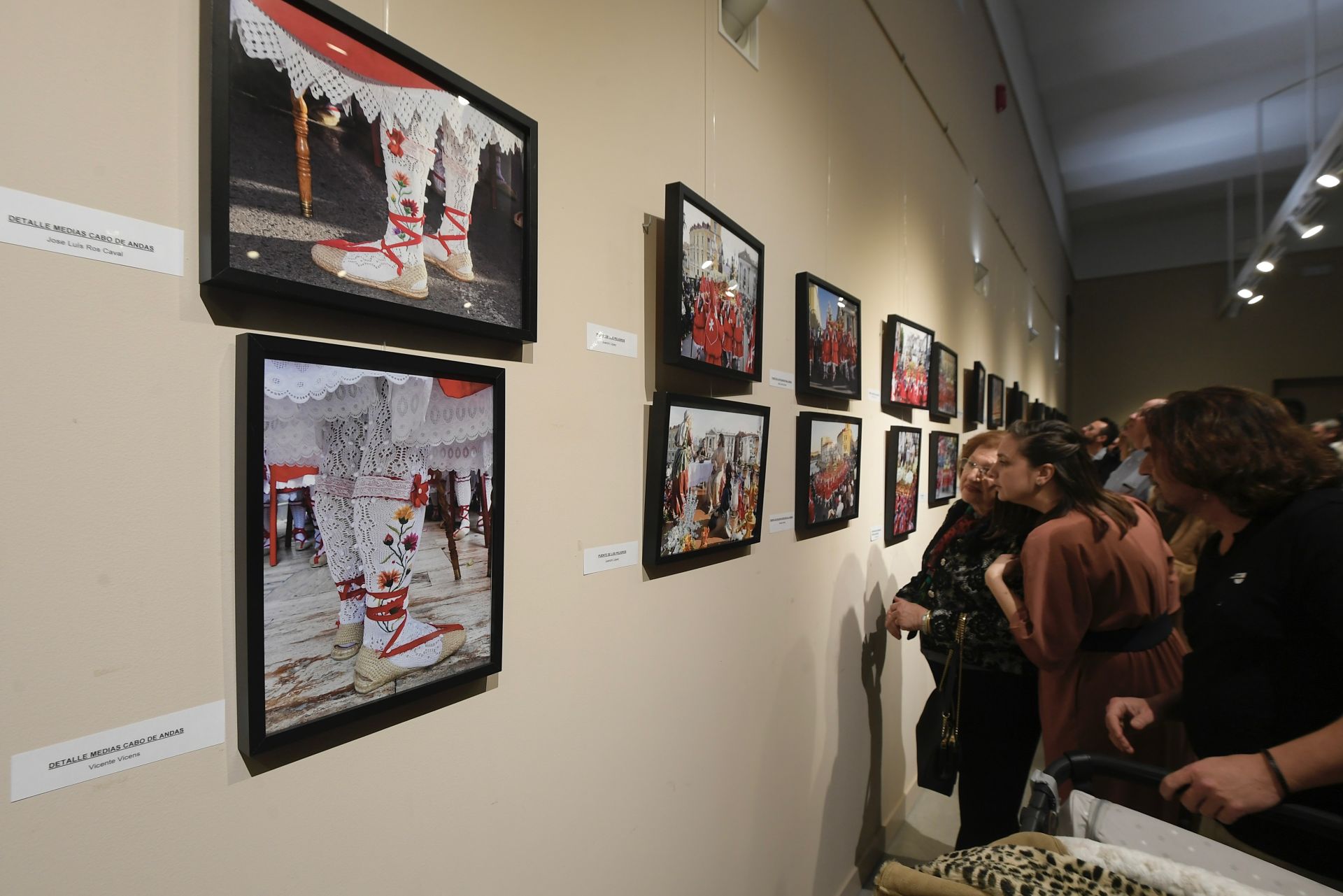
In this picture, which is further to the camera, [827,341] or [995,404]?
[995,404]

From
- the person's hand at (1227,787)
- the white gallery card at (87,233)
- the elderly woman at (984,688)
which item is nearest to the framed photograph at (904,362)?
the elderly woman at (984,688)

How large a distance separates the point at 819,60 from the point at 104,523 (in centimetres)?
282

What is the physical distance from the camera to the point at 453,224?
106 cm

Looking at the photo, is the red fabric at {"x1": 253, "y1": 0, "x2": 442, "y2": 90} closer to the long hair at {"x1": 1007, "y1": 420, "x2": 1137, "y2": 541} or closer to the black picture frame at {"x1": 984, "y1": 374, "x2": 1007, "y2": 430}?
the long hair at {"x1": 1007, "y1": 420, "x2": 1137, "y2": 541}

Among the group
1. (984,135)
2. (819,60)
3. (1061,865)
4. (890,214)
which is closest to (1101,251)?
(984,135)

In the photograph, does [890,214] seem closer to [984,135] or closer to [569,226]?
[569,226]

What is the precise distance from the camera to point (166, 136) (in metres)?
0.76

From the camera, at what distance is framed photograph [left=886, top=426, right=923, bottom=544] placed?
3.42 meters

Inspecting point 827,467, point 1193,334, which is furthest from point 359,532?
point 1193,334

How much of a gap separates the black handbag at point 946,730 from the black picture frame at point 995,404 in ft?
12.1

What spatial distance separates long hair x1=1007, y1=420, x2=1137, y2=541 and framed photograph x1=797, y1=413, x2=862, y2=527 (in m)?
0.67

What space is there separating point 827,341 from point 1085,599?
1.33 meters

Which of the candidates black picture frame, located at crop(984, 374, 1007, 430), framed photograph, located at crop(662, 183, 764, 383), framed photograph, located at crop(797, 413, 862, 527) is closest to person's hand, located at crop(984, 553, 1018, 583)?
A: framed photograph, located at crop(797, 413, 862, 527)

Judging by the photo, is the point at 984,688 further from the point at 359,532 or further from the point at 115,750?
the point at 115,750
